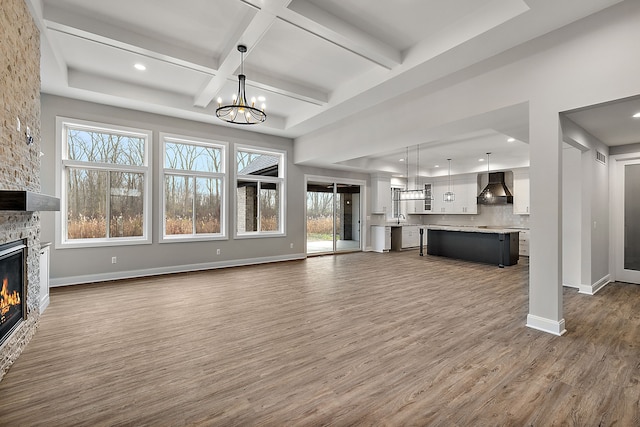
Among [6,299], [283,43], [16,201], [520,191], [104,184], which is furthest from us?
[520,191]

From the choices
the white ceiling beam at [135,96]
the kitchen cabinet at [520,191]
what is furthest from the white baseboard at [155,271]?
the kitchen cabinet at [520,191]

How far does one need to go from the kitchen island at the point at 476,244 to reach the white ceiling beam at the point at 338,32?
5074mm

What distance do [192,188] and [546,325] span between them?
20.8 ft

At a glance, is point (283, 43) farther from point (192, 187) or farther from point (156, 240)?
point (156, 240)

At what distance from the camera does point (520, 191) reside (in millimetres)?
8828

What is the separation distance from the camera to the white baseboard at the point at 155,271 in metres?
5.02

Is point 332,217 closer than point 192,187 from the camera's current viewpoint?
No

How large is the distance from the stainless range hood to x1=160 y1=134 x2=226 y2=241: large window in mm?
7829

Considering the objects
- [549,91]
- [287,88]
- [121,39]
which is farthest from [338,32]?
[121,39]

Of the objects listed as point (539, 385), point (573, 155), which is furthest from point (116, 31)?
point (573, 155)

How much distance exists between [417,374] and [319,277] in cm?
352

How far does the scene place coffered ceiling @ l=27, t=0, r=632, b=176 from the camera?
119 inches

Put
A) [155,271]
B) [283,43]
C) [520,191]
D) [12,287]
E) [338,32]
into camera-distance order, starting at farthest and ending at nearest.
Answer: [520,191], [155,271], [283,43], [338,32], [12,287]

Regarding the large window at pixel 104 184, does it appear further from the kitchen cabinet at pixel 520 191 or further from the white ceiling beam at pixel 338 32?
the kitchen cabinet at pixel 520 191
